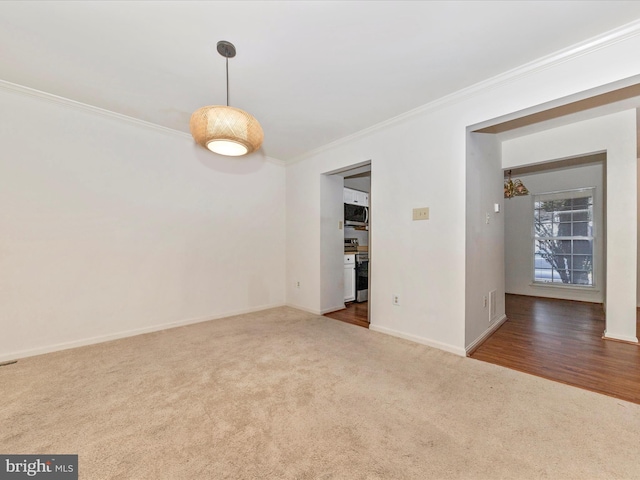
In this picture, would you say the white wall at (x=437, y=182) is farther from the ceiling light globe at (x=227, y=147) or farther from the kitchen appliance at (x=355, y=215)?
the ceiling light globe at (x=227, y=147)

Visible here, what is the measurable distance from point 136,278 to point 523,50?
4.31m

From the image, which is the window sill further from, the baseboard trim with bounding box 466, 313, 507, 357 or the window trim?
the baseboard trim with bounding box 466, 313, 507, 357

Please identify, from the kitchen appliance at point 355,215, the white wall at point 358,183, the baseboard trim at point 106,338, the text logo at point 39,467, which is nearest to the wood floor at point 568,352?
the kitchen appliance at point 355,215

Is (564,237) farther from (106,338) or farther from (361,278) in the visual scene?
(106,338)

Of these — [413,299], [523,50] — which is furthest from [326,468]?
[523,50]

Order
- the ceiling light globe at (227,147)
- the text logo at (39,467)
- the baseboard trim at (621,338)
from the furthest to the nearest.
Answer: the baseboard trim at (621,338), the ceiling light globe at (227,147), the text logo at (39,467)

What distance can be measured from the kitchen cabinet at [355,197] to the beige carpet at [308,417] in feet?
9.85

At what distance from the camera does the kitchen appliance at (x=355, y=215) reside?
15.9ft

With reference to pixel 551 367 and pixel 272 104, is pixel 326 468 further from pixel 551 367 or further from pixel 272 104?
pixel 272 104

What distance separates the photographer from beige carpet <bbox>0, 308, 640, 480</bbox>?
1265 millimetres

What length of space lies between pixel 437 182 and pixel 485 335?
1.81 meters

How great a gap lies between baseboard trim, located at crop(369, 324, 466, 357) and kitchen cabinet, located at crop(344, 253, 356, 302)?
1.35 meters

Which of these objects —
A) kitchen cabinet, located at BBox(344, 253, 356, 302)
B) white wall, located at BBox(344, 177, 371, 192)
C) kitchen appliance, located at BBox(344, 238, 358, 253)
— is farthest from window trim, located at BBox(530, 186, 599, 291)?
kitchen cabinet, located at BBox(344, 253, 356, 302)

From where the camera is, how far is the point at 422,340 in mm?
2801
